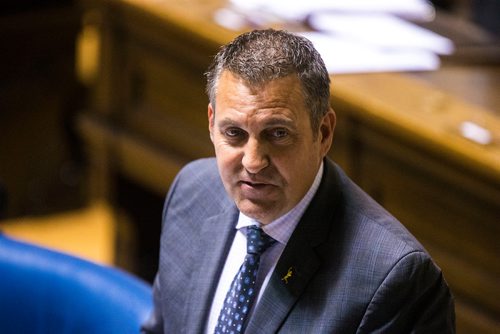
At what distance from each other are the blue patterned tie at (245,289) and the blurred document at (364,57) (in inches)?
65.4

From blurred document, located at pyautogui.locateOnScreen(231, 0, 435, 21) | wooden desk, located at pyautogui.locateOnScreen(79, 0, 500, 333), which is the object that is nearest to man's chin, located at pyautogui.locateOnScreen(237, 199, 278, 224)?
wooden desk, located at pyautogui.locateOnScreen(79, 0, 500, 333)

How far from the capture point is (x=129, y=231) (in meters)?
4.62

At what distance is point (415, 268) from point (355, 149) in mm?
1695

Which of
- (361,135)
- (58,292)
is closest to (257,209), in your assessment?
(58,292)

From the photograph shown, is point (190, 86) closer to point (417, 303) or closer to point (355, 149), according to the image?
point (355, 149)

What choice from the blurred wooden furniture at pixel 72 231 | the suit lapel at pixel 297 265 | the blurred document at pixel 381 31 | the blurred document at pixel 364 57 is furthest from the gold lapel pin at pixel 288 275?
the blurred wooden furniture at pixel 72 231

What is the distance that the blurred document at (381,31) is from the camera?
407 cm

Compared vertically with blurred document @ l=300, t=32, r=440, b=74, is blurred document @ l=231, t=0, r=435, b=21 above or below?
above

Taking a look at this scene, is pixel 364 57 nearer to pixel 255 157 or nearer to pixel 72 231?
pixel 72 231

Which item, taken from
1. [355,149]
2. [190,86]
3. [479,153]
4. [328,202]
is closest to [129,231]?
[190,86]

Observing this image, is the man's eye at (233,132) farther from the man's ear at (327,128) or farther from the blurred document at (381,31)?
the blurred document at (381,31)

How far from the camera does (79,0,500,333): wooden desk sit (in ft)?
11.0

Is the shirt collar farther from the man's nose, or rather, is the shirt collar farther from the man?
the man's nose

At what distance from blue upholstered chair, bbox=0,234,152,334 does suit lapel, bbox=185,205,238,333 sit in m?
0.43
